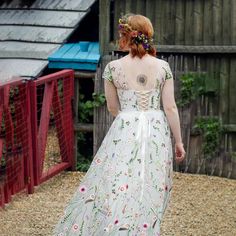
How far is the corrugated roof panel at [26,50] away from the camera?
9.42m

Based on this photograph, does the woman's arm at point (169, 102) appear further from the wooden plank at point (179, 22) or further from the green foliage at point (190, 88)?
the wooden plank at point (179, 22)

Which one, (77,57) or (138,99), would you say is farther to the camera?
(77,57)

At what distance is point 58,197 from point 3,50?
2.34m

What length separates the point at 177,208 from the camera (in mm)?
7684

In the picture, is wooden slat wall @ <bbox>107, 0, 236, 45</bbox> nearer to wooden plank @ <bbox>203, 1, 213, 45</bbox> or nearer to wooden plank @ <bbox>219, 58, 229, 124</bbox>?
wooden plank @ <bbox>203, 1, 213, 45</bbox>

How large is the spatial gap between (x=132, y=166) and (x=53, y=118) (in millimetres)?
3787

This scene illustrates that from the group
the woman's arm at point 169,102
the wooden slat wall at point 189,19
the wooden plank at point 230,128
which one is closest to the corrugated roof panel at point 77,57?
the wooden slat wall at point 189,19

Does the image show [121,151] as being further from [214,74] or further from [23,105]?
[214,74]

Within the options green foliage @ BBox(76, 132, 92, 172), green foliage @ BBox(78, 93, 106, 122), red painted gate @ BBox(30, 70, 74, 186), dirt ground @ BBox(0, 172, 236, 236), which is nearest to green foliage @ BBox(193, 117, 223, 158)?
dirt ground @ BBox(0, 172, 236, 236)

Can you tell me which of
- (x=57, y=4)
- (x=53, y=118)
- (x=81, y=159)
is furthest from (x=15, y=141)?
(x=57, y=4)

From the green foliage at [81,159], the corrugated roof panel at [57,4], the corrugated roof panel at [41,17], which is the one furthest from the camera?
the corrugated roof panel at [57,4]

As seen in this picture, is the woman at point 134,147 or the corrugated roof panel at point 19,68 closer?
the woman at point 134,147

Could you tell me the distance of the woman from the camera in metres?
5.41

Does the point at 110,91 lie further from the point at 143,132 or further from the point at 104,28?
the point at 104,28
